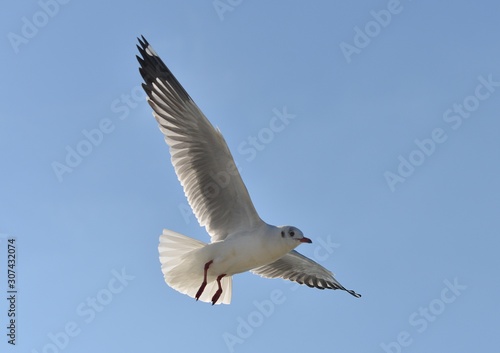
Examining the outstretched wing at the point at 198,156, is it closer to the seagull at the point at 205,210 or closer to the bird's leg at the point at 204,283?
the seagull at the point at 205,210

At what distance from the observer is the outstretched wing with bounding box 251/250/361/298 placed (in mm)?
9547

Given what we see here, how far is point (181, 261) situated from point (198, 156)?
42.5 inches

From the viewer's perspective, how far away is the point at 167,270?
7.98 m

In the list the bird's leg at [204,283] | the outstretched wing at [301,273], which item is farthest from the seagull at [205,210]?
the outstretched wing at [301,273]

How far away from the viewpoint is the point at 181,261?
7938 mm

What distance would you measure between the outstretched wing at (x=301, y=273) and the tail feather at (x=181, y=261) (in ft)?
4.96

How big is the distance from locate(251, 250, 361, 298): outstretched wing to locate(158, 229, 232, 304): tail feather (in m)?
1.51

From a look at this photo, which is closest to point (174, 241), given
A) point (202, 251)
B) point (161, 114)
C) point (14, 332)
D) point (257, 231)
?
point (202, 251)

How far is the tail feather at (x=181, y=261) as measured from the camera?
25.8ft

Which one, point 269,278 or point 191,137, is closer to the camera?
point 191,137

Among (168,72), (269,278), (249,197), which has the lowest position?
(269,278)

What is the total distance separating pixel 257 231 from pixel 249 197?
0.36m

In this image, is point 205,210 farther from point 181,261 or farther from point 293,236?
point 293,236

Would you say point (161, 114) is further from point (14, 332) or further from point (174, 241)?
point (14, 332)
